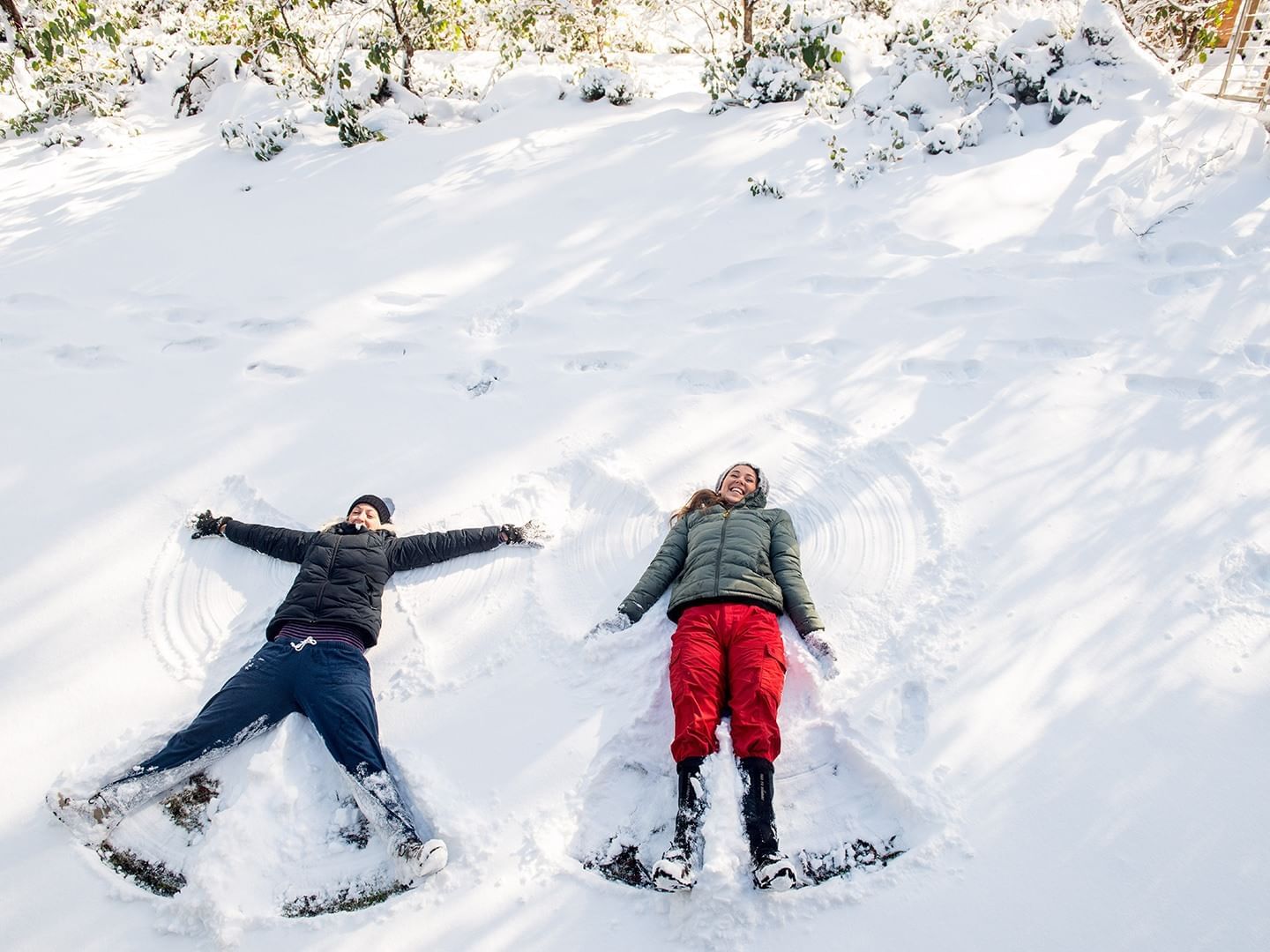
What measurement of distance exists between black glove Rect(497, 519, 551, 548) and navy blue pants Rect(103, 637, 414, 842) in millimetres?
896

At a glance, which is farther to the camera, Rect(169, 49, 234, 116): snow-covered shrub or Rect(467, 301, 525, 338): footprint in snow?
Rect(169, 49, 234, 116): snow-covered shrub

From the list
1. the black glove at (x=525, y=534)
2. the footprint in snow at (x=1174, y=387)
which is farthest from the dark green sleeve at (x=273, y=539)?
the footprint in snow at (x=1174, y=387)

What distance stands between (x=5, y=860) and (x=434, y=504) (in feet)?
7.12

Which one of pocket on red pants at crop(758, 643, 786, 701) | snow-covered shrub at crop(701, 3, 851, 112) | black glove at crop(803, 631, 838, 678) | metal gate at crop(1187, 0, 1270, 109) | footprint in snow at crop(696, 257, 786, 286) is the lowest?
black glove at crop(803, 631, 838, 678)

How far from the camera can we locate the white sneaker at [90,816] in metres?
2.74

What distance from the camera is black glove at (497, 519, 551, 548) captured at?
370cm

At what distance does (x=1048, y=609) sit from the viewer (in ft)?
10.6

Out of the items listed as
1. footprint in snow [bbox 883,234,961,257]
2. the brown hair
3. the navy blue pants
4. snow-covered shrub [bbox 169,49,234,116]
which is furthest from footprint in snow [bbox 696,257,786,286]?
snow-covered shrub [bbox 169,49,234,116]

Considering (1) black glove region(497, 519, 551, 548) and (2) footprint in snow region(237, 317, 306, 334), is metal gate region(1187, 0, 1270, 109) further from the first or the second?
(2) footprint in snow region(237, 317, 306, 334)

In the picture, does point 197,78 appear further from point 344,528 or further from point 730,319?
point 344,528

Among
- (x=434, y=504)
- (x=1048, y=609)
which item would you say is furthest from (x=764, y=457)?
(x=434, y=504)

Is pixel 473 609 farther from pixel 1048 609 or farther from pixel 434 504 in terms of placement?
pixel 1048 609

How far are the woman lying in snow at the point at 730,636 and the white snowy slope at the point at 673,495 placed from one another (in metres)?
0.11

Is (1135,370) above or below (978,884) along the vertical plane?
above
